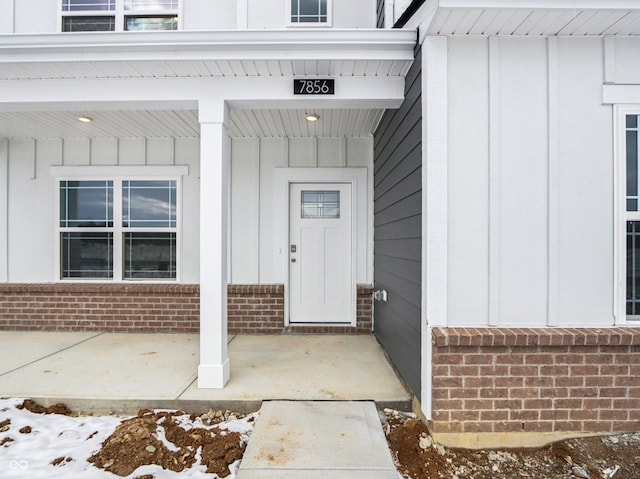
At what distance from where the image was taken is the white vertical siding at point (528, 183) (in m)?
2.36

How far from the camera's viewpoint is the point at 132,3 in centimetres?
389

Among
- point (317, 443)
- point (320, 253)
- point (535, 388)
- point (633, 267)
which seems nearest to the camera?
point (317, 443)

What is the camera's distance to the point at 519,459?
2213mm

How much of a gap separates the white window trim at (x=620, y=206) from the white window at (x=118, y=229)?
456 centimetres

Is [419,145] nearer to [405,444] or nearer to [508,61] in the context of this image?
[508,61]

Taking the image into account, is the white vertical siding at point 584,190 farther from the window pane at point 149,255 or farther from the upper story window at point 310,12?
the window pane at point 149,255

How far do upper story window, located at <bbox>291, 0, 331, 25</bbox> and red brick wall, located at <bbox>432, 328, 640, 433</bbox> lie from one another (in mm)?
3558

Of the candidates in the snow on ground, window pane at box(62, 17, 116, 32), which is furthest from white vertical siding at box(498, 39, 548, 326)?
window pane at box(62, 17, 116, 32)

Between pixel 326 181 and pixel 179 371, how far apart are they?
9.15 feet

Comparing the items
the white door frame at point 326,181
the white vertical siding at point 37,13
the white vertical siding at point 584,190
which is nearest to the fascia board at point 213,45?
the white vertical siding at point 584,190

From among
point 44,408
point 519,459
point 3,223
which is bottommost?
point 519,459

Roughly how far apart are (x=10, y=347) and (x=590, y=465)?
5562 millimetres

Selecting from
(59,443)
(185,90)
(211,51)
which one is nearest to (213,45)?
(211,51)

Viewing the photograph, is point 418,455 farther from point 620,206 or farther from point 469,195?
point 620,206
